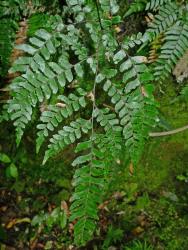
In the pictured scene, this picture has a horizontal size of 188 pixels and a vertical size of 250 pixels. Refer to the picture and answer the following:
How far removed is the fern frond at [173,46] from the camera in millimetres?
2594

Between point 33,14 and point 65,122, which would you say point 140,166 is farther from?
point 33,14

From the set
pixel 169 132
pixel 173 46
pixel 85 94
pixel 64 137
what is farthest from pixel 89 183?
pixel 169 132

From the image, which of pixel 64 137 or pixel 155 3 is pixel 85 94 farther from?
pixel 155 3

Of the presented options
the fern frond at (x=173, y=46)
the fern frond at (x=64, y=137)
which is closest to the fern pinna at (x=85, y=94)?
the fern frond at (x=64, y=137)

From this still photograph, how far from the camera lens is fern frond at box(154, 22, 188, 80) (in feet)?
8.51

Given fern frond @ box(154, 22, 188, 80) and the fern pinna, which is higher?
fern frond @ box(154, 22, 188, 80)

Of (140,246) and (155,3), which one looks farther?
(140,246)

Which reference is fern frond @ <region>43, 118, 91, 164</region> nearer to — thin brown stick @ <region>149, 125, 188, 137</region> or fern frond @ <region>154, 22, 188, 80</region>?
fern frond @ <region>154, 22, 188, 80</region>

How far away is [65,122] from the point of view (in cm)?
342

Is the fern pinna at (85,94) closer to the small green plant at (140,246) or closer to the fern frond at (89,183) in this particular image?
the fern frond at (89,183)

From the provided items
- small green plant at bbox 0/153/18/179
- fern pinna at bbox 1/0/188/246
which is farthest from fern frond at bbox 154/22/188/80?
small green plant at bbox 0/153/18/179

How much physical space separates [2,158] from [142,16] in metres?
1.91

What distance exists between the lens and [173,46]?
8.55 feet

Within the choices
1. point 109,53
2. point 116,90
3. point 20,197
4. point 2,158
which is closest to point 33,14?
point 109,53
